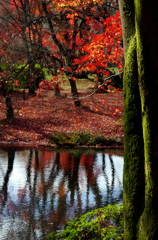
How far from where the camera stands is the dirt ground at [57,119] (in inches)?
677

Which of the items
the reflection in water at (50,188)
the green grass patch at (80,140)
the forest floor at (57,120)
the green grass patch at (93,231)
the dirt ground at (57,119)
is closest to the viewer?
the green grass patch at (93,231)

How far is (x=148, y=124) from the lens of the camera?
154 inches

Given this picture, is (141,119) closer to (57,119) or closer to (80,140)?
(80,140)

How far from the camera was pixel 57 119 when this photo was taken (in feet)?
66.4

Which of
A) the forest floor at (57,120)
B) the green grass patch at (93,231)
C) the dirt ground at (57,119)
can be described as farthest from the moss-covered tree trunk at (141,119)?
the dirt ground at (57,119)

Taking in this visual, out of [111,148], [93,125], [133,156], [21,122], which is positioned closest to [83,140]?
[111,148]

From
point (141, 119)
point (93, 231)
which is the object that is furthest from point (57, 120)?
point (141, 119)

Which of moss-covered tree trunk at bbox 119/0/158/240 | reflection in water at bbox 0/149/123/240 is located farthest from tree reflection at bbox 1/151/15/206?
moss-covered tree trunk at bbox 119/0/158/240

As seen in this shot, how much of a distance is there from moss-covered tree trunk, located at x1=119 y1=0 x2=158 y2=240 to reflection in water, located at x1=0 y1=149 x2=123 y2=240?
2.51 meters

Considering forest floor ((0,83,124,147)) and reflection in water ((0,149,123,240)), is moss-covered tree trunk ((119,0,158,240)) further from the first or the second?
forest floor ((0,83,124,147))

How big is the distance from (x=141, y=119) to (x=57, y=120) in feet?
52.1

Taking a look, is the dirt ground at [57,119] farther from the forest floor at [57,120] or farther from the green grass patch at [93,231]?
the green grass patch at [93,231]

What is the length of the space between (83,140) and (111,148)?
145cm

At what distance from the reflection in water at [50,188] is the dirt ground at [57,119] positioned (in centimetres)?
320
